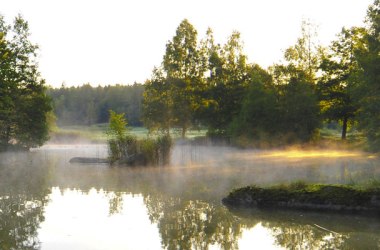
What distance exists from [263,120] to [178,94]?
1388cm

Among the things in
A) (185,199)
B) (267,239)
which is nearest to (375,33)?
(185,199)

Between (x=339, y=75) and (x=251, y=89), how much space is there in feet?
31.3

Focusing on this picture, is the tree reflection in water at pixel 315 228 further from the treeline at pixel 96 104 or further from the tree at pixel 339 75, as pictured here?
the treeline at pixel 96 104

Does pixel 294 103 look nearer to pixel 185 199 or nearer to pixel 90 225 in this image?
pixel 185 199

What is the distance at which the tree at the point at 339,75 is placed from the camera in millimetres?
47562

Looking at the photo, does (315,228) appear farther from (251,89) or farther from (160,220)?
(251,89)

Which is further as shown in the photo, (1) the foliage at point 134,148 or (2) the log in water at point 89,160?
(2) the log in water at point 89,160

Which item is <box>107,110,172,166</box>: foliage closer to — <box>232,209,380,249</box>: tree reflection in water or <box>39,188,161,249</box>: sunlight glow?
<box>39,188,161,249</box>: sunlight glow

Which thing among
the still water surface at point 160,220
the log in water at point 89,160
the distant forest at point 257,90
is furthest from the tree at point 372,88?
the log in water at point 89,160

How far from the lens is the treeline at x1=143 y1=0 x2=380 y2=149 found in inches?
1811

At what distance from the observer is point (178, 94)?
2258 inches

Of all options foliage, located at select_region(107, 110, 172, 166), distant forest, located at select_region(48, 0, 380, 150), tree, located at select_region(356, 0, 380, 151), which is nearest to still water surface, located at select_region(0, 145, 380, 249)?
foliage, located at select_region(107, 110, 172, 166)

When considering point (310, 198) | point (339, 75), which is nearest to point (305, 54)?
point (339, 75)

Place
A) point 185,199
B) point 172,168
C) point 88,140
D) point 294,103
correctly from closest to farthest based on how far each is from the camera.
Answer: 1. point 185,199
2. point 172,168
3. point 294,103
4. point 88,140
